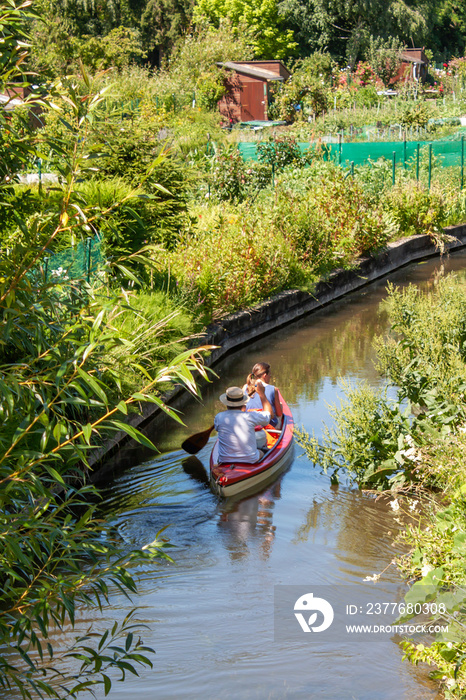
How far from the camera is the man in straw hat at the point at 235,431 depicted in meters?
8.09

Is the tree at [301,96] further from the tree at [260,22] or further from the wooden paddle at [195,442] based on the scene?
the wooden paddle at [195,442]

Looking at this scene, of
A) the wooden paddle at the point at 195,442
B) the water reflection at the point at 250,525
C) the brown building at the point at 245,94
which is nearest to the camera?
the water reflection at the point at 250,525

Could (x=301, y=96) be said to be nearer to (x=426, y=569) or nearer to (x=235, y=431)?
(x=235, y=431)

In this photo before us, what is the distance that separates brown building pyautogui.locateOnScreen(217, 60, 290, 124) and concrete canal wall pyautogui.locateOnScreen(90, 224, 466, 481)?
85.1 feet

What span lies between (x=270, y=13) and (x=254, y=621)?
63.8 meters

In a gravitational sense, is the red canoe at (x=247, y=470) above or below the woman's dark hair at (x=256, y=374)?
below

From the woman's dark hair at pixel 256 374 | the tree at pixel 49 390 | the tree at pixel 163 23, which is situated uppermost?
the tree at pixel 163 23

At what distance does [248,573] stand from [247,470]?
1.73 metres

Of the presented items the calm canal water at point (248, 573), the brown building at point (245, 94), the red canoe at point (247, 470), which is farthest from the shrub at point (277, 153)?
the brown building at point (245, 94)

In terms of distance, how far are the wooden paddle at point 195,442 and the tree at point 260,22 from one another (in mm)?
57689

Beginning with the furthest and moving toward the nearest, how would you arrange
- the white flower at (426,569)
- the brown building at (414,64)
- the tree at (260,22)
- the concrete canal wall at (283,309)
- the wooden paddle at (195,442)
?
the tree at (260,22)
the brown building at (414,64)
the concrete canal wall at (283,309)
the wooden paddle at (195,442)
the white flower at (426,569)

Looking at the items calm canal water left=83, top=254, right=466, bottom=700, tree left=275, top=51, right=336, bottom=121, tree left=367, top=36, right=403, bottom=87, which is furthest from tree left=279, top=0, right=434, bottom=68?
calm canal water left=83, top=254, right=466, bottom=700

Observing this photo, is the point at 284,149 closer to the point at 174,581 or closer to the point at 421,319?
the point at 421,319

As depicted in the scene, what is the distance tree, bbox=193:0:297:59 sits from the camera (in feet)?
205
